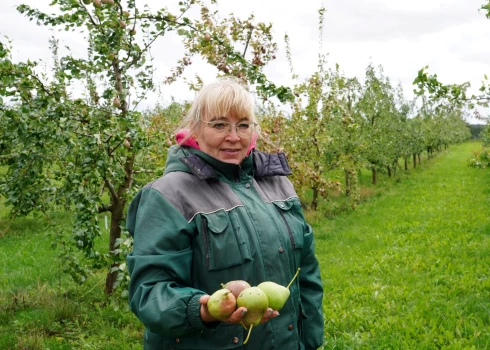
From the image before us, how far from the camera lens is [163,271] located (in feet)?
6.00

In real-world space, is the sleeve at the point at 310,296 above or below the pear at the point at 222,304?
below

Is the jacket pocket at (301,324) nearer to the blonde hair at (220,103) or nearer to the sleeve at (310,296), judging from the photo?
the sleeve at (310,296)

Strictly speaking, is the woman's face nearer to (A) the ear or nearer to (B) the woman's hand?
(A) the ear

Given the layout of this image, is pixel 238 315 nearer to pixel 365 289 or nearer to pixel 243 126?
pixel 243 126

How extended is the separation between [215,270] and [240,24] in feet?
20.1

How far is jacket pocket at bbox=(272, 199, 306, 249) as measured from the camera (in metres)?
2.19

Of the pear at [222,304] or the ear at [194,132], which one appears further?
the ear at [194,132]

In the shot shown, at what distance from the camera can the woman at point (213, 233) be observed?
1.80 metres

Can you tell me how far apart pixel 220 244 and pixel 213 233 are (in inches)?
2.1

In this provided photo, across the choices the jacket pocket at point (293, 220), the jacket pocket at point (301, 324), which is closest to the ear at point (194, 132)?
the jacket pocket at point (293, 220)

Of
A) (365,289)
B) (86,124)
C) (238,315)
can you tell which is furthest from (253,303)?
(365,289)

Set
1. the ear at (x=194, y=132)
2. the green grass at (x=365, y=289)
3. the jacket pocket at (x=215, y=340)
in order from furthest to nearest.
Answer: the green grass at (x=365, y=289) < the ear at (x=194, y=132) < the jacket pocket at (x=215, y=340)

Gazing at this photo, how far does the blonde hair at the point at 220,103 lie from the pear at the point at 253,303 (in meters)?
0.79

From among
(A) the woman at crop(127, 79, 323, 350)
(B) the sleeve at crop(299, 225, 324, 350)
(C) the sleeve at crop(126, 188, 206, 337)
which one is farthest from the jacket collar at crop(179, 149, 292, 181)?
(B) the sleeve at crop(299, 225, 324, 350)
